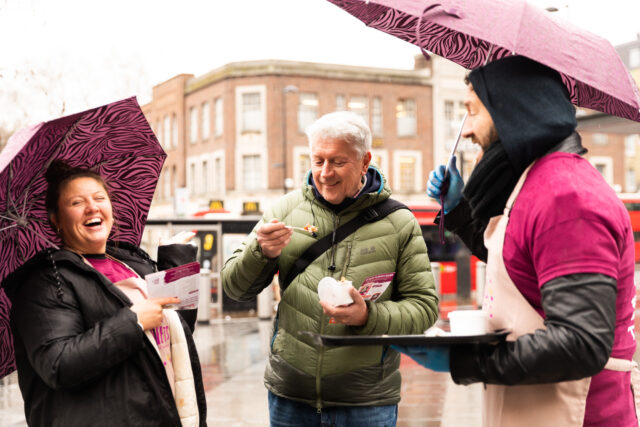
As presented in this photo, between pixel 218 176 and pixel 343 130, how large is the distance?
37.0 m

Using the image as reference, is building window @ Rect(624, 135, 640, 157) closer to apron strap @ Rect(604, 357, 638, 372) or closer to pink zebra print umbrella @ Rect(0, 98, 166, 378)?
pink zebra print umbrella @ Rect(0, 98, 166, 378)

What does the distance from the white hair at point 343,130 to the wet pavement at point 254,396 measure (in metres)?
4.01

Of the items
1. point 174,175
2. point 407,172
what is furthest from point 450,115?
point 174,175

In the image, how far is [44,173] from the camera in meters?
2.57

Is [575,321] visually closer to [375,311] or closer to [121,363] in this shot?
[375,311]

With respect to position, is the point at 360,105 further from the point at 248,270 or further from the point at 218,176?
the point at 248,270

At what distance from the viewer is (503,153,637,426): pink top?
162 centimetres

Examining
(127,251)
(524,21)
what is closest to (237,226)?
(127,251)

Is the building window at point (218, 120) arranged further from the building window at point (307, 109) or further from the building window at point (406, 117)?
the building window at point (406, 117)

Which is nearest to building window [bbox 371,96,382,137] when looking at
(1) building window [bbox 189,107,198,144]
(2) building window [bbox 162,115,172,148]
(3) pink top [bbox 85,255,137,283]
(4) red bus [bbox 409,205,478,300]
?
(1) building window [bbox 189,107,198,144]

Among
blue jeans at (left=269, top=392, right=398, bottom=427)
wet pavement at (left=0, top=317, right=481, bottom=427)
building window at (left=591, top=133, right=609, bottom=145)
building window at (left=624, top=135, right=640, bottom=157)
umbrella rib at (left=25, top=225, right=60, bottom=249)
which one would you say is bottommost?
wet pavement at (left=0, top=317, right=481, bottom=427)

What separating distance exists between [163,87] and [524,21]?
4504 centimetres

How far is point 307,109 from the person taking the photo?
38.9 meters

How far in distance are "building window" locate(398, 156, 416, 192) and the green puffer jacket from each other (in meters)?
36.8
